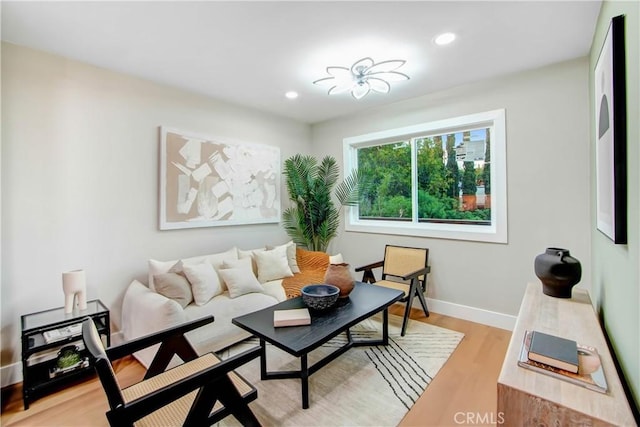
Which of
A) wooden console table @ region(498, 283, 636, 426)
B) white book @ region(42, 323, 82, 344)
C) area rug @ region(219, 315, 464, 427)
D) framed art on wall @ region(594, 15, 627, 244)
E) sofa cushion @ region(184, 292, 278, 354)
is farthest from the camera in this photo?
sofa cushion @ region(184, 292, 278, 354)

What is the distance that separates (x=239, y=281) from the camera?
9.21ft

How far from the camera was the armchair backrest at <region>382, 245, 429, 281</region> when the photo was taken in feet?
11.1

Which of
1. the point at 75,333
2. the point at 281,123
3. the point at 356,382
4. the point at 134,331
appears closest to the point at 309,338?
the point at 356,382

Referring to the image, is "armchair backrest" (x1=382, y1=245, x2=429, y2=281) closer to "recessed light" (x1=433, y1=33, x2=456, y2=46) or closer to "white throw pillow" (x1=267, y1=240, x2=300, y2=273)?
"white throw pillow" (x1=267, y1=240, x2=300, y2=273)

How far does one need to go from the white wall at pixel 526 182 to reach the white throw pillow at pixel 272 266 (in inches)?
65.3

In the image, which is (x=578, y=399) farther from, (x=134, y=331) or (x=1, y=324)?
(x=1, y=324)

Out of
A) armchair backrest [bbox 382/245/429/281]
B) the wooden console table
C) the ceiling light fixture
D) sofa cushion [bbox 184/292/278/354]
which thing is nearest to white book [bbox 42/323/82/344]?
sofa cushion [bbox 184/292/278/354]

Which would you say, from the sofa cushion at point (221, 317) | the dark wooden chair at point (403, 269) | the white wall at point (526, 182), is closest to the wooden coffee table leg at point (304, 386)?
the sofa cushion at point (221, 317)

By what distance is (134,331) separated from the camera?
244 centimetres

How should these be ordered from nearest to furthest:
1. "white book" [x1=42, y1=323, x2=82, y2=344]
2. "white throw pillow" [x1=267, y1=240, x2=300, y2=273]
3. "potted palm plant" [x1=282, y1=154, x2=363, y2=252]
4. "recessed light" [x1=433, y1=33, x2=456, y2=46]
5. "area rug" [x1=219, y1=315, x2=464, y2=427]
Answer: "area rug" [x1=219, y1=315, x2=464, y2=427], "white book" [x1=42, y1=323, x2=82, y2=344], "recessed light" [x1=433, y1=33, x2=456, y2=46], "white throw pillow" [x1=267, y1=240, x2=300, y2=273], "potted palm plant" [x1=282, y1=154, x2=363, y2=252]

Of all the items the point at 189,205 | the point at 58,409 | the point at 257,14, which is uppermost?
the point at 257,14

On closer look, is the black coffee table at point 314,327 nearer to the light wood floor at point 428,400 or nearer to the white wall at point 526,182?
the light wood floor at point 428,400

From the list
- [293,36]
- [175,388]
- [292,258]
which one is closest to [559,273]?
[175,388]

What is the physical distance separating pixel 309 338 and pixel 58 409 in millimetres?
1746
